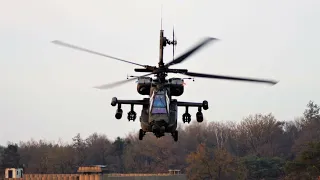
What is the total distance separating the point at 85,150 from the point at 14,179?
54.6m

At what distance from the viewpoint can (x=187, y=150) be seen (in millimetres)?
142250

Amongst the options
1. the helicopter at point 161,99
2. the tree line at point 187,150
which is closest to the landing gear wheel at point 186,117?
the helicopter at point 161,99

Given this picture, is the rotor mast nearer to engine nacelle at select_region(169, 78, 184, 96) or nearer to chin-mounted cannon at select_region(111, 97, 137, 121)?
engine nacelle at select_region(169, 78, 184, 96)

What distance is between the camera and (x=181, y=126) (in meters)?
155

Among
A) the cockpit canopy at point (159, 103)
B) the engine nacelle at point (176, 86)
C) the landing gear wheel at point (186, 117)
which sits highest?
the engine nacelle at point (176, 86)

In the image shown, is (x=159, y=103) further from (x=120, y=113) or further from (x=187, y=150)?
(x=187, y=150)

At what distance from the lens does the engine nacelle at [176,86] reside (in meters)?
32.1

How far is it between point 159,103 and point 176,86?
234 centimetres

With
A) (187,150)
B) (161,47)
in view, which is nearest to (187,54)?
(161,47)

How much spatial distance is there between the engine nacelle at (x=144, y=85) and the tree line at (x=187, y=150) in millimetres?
83287

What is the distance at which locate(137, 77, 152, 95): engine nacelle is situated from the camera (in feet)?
105

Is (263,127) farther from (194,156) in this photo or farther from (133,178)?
(133,178)

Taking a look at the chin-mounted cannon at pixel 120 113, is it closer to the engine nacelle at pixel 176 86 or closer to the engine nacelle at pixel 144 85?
the engine nacelle at pixel 144 85

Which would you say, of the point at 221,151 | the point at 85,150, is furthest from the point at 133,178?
the point at 85,150
